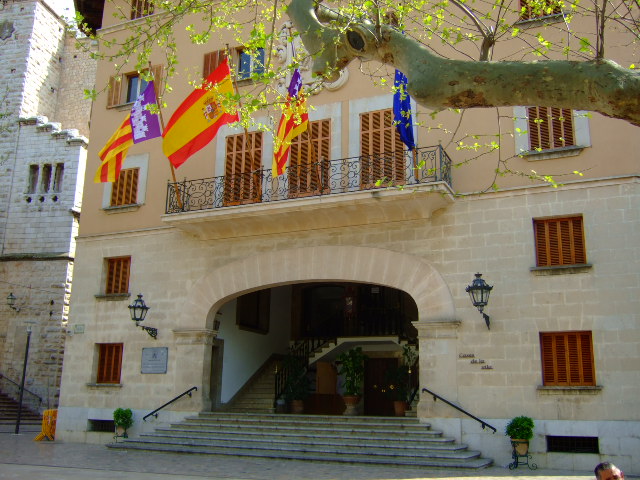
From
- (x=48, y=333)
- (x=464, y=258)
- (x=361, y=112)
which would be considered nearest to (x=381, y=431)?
(x=464, y=258)

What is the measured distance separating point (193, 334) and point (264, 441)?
3698mm

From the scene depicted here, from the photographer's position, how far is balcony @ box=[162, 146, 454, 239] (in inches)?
589

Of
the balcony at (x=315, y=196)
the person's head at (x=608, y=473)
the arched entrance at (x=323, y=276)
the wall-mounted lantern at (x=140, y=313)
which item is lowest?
the person's head at (x=608, y=473)

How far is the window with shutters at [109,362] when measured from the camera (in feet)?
Result: 60.1

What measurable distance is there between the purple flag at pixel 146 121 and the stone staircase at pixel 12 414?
44.1 ft

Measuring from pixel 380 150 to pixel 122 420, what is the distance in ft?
30.6

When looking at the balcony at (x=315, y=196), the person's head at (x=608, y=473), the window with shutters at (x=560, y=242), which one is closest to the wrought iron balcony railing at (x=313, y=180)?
the balcony at (x=315, y=196)

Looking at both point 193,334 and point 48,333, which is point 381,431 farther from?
point 48,333

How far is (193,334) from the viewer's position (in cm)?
1730

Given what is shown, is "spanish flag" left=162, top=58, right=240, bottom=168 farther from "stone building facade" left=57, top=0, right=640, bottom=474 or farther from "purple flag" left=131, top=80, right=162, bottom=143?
"stone building facade" left=57, top=0, right=640, bottom=474

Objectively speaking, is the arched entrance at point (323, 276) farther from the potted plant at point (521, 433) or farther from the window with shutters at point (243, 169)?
the potted plant at point (521, 433)

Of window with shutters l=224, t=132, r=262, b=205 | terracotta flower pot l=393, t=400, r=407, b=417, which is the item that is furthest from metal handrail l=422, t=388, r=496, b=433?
window with shutters l=224, t=132, r=262, b=205

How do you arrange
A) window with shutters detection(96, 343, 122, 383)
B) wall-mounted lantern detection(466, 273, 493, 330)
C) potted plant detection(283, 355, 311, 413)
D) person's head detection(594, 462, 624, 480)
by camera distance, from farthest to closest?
potted plant detection(283, 355, 311, 413), window with shutters detection(96, 343, 122, 383), wall-mounted lantern detection(466, 273, 493, 330), person's head detection(594, 462, 624, 480)

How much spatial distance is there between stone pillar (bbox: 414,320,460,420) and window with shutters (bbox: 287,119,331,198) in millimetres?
4252
